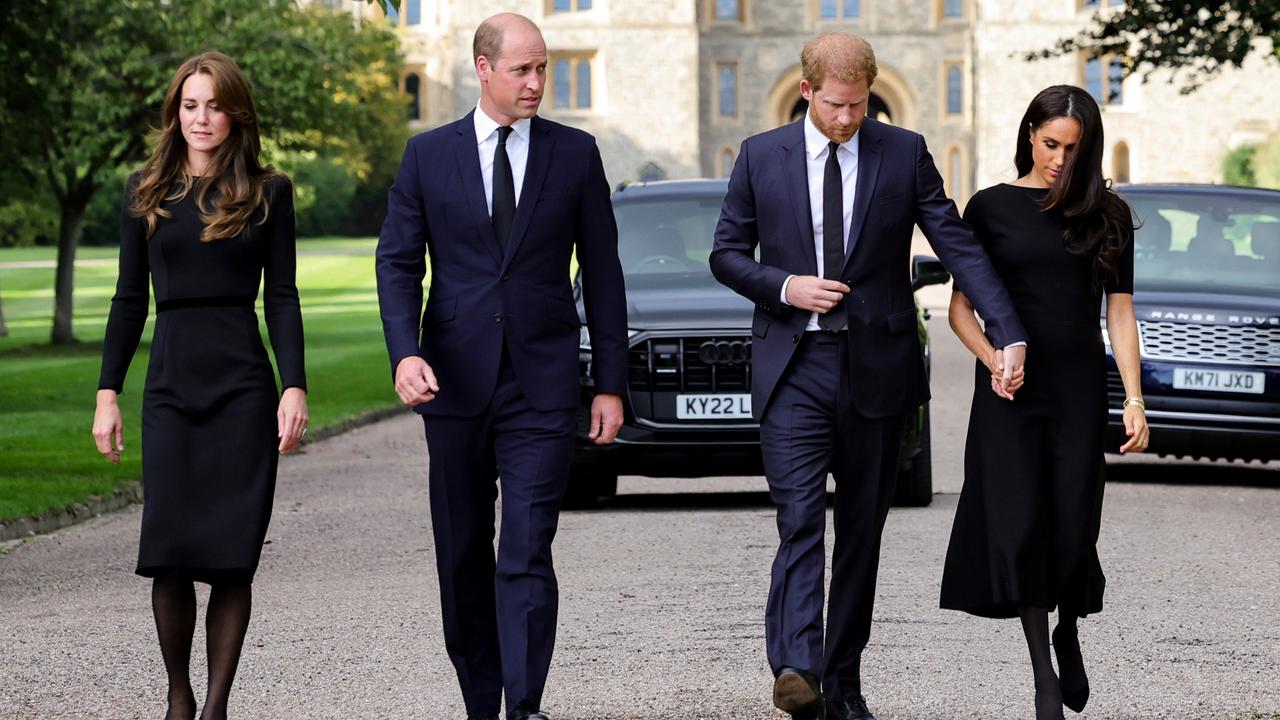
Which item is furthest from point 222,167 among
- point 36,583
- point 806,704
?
point 36,583

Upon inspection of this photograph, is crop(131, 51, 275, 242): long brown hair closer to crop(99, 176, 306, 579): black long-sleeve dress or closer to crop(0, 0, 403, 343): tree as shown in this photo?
crop(99, 176, 306, 579): black long-sleeve dress

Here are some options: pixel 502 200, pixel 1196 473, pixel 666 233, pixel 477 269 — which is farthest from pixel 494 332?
pixel 1196 473

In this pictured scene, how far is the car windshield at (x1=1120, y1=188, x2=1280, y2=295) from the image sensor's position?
1273 centimetres

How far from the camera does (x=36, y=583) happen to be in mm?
8961

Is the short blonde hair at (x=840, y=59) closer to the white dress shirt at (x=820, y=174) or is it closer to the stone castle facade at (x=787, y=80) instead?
the white dress shirt at (x=820, y=174)

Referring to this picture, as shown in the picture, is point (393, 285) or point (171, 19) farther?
point (171, 19)

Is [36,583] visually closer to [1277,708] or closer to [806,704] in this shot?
[806,704]

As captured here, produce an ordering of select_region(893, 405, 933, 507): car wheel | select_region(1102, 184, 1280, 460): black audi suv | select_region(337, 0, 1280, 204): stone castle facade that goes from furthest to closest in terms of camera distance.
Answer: select_region(337, 0, 1280, 204): stone castle facade
select_region(1102, 184, 1280, 460): black audi suv
select_region(893, 405, 933, 507): car wheel

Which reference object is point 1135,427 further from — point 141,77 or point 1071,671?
point 141,77

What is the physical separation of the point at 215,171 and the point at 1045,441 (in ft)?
7.46

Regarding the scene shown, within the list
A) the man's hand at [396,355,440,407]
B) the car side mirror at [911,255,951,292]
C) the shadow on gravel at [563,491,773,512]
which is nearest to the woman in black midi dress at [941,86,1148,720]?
the man's hand at [396,355,440,407]

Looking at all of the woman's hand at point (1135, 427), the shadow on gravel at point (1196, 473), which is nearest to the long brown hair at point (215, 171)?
the woman's hand at point (1135, 427)

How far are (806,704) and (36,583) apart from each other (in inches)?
185

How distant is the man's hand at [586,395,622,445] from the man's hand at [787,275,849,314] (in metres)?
0.54
